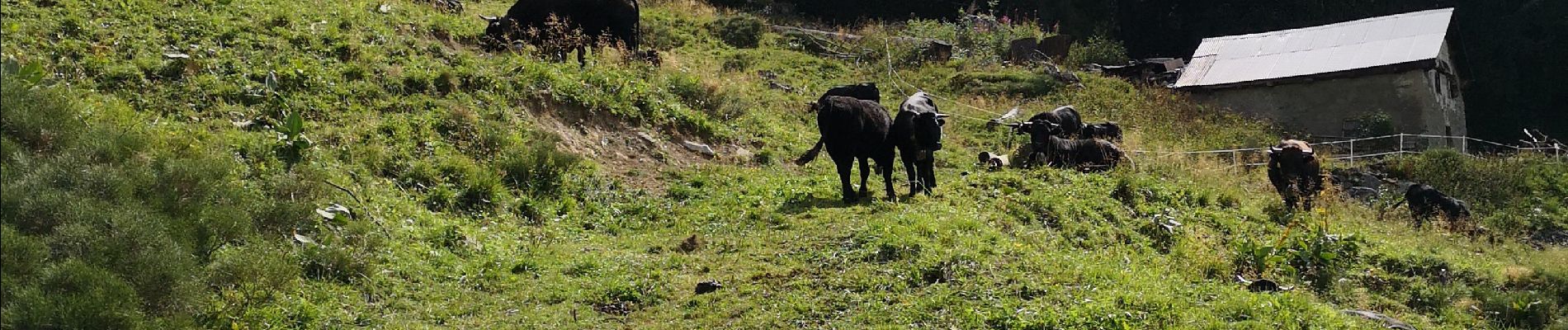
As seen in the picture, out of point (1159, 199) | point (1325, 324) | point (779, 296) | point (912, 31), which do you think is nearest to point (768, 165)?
point (1159, 199)

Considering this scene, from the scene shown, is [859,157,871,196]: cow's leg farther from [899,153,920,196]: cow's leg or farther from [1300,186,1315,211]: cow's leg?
[1300,186,1315,211]: cow's leg

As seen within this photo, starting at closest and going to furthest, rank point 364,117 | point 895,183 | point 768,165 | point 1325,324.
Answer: point 1325,324, point 364,117, point 895,183, point 768,165

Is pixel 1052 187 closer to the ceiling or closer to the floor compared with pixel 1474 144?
closer to the ceiling

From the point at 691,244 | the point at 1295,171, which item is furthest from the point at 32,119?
the point at 1295,171

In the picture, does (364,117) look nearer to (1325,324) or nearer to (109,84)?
(109,84)

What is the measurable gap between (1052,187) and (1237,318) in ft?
20.0

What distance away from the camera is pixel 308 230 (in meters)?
11.2

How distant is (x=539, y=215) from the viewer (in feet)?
45.8

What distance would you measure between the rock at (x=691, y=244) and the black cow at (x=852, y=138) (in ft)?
7.67

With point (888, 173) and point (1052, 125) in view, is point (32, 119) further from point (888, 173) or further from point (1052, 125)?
point (1052, 125)

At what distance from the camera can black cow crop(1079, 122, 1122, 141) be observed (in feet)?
72.4

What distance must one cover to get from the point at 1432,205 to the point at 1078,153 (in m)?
4.83

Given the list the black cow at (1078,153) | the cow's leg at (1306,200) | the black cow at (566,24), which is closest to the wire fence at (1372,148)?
the black cow at (1078,153)

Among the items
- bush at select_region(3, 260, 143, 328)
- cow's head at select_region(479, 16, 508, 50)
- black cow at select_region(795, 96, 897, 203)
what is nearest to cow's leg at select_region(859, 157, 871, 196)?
black cow at select_region(795, 96, 897, 203)
